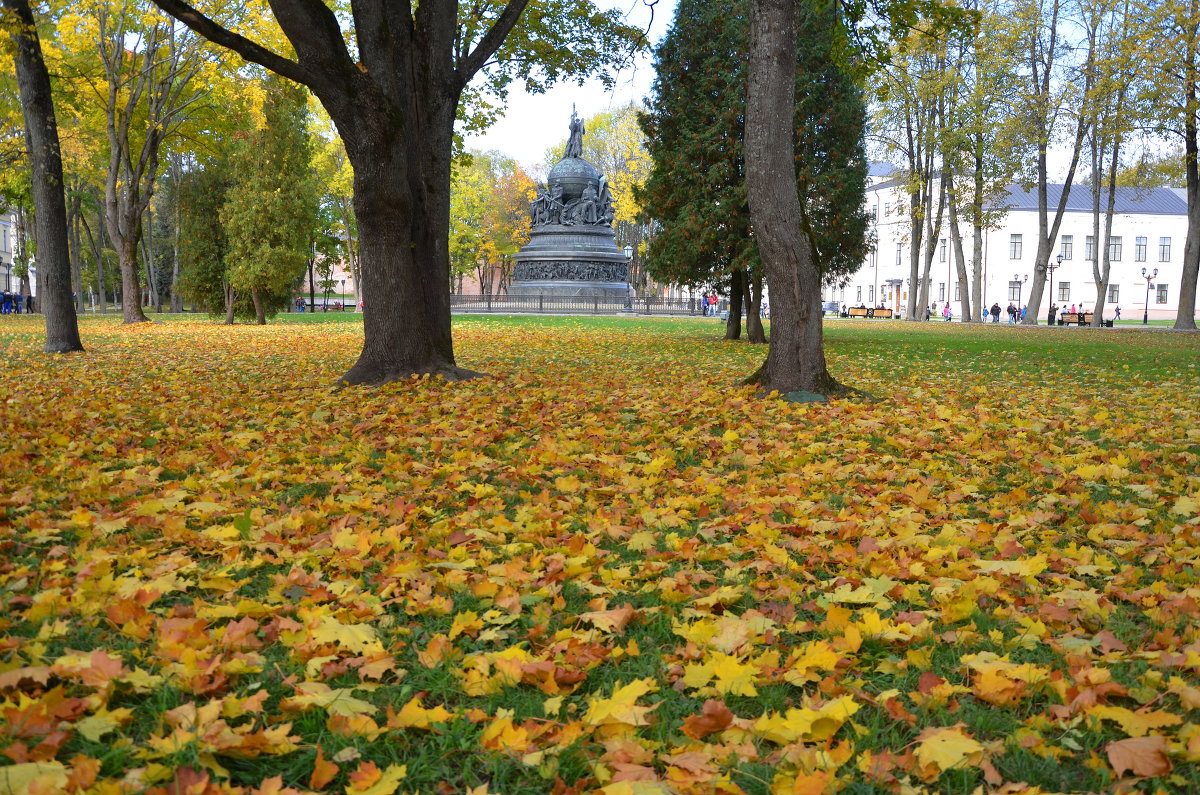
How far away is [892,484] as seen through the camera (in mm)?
5371

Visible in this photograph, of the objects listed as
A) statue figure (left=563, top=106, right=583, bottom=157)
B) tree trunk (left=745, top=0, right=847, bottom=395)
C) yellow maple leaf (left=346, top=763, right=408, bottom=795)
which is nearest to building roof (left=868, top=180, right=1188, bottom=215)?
statue figure (left=563, top=106, right=583, bottom=157)

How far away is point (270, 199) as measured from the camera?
27.6m

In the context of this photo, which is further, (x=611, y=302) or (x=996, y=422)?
(x=611, y=302)

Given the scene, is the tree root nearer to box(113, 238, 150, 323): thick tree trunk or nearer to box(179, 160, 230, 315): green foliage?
box(179, 160, 230, 315): green foliage

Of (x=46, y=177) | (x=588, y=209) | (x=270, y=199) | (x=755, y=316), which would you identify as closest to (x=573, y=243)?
(x=588, y=209)

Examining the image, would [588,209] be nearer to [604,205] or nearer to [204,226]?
[604,205]

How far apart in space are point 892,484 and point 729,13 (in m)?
16.1

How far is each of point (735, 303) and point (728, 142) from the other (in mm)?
4001

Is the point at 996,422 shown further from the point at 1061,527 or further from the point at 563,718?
the point at 563,718

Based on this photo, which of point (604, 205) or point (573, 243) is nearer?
point (573, 243)

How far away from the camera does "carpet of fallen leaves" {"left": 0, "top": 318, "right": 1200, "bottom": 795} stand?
217 cm

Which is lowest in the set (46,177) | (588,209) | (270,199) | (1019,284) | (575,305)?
(575,305)

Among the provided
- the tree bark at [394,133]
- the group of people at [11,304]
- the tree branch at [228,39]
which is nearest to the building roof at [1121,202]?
the group of people at [11,304]

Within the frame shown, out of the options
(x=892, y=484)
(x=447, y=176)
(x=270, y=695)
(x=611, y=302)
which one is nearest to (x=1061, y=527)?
(x=892, y=484)
